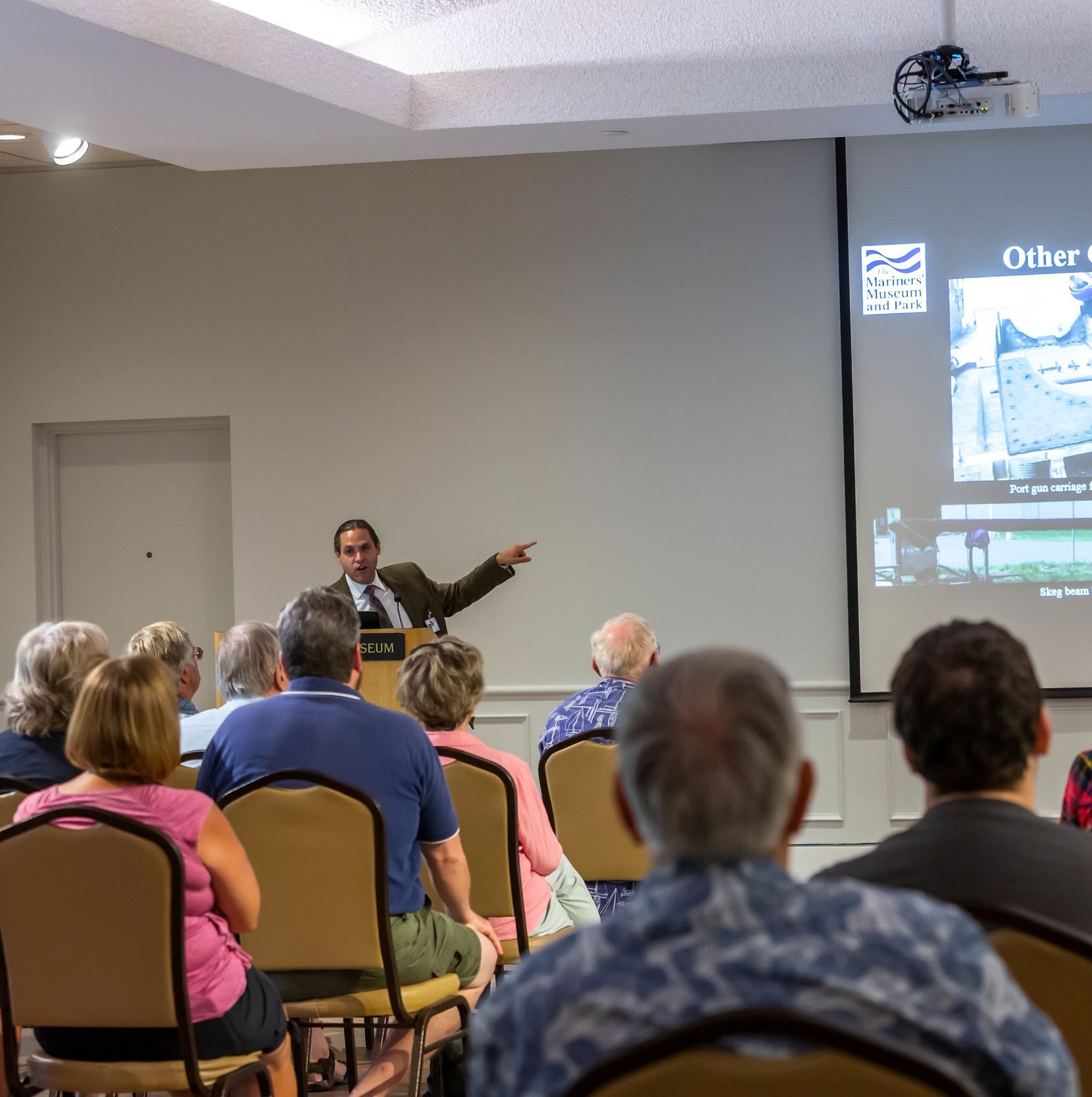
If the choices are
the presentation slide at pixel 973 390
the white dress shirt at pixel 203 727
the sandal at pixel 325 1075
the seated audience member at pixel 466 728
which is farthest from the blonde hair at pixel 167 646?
the presentation slide at pixel 973 390

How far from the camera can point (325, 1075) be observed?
3.44 metres

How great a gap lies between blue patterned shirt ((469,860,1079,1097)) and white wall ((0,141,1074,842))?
5.40 meters

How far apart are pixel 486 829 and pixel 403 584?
3201 mm

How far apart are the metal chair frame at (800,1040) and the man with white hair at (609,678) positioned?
2.57 m

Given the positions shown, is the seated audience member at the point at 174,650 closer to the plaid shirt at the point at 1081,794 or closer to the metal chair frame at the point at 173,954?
the metal chair frame at the point at 173,954

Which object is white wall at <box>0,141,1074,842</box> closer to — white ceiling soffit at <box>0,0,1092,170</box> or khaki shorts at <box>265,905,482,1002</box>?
white ceiling soffit at <box>0,0,1092,170</box>

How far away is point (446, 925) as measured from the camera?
9.22 ft

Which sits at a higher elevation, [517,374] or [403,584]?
[517,374]

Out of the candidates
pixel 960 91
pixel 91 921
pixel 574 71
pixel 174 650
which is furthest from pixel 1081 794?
pixel 574 71

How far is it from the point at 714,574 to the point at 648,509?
1.53ft

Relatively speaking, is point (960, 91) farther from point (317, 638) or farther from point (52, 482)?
point (52, 482)

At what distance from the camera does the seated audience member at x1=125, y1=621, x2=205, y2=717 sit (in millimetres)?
3887

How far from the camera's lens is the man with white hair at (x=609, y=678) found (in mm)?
3670

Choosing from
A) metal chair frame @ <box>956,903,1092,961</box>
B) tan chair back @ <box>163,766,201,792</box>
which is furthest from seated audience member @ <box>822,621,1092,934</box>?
tan chair back @ <box>163,766,201,792</box>
